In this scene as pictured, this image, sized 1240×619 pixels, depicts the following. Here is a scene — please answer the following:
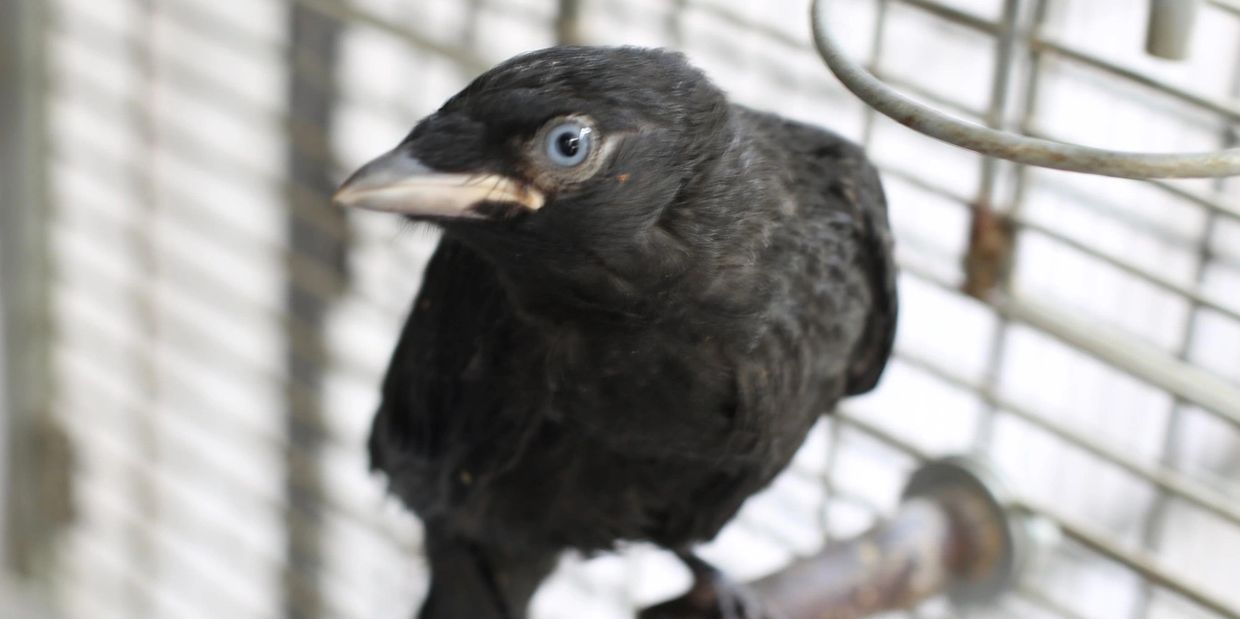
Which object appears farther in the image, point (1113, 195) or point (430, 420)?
point (1113, 195)

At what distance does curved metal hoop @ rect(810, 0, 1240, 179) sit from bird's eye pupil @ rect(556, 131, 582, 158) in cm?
15

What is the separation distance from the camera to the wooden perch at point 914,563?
3.98ft

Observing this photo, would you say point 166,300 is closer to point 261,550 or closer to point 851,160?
point 261,550

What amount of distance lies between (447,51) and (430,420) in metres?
0.56

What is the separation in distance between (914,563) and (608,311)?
0.47 m

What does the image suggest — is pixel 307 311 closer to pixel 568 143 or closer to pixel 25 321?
pixel 25 321

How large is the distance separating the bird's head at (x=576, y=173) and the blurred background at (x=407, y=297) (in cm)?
12

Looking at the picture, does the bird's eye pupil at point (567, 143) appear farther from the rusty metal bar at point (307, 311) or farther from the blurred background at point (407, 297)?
the rusty metal bar at point (307, 311)

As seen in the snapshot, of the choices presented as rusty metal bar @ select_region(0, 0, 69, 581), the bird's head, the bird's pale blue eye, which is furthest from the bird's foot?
rusty metal bar @ select_region(0, 0, 69, 581)

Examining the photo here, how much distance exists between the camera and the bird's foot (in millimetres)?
1285

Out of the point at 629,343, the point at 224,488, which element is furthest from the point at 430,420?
the point at 224,488

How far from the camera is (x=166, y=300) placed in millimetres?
2221

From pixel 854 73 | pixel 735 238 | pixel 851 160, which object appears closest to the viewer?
pixel 854 73

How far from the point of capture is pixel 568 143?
2.66ft
